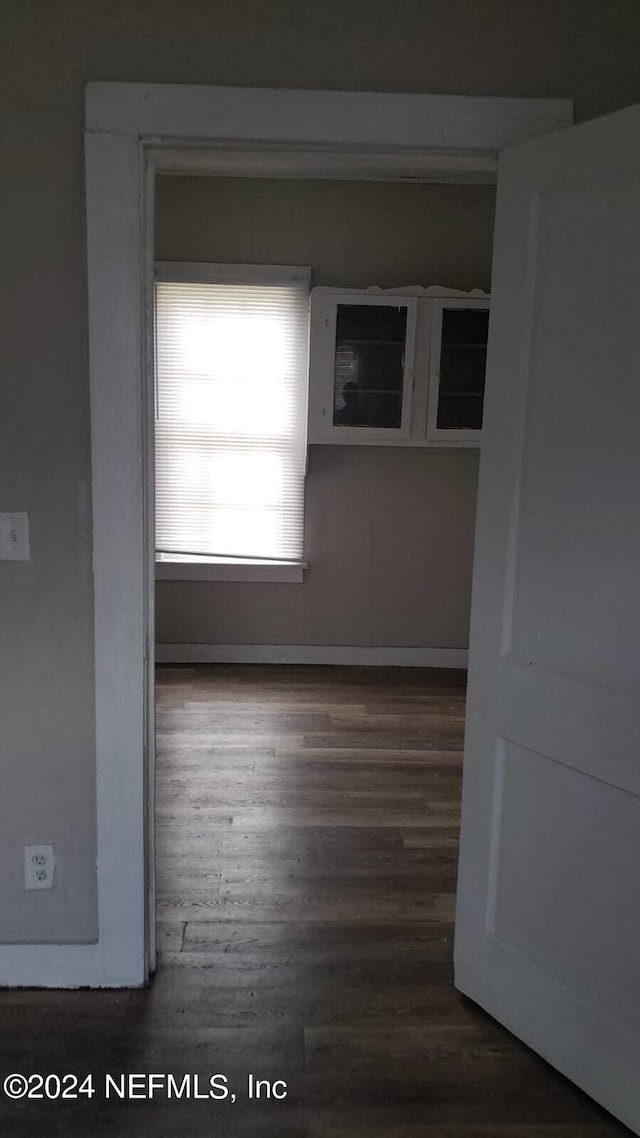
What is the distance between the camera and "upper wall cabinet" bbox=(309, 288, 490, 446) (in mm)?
4832

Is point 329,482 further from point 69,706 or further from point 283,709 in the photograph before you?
point 69,706

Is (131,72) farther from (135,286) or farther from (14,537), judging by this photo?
(14,537)

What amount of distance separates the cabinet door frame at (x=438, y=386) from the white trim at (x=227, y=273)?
764 mm

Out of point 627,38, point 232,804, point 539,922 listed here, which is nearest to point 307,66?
point 627,38

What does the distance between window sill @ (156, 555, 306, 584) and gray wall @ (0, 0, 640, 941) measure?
9.68 ft

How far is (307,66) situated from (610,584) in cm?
135

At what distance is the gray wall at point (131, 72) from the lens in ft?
6.48

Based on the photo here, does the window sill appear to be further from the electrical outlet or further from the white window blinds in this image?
the electrical outlet

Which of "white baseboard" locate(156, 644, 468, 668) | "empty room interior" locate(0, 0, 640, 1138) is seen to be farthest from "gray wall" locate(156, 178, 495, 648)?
"empty room interior" locate(0, 0, 640, 1138)

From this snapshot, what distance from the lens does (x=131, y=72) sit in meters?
1.99

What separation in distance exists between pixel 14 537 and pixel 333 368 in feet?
9.85

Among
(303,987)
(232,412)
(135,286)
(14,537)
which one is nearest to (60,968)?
(303,987)

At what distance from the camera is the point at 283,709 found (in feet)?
14.7

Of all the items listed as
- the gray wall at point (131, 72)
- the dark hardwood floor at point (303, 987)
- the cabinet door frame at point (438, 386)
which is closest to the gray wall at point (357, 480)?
the cabinet door frame at point (438, 386)
